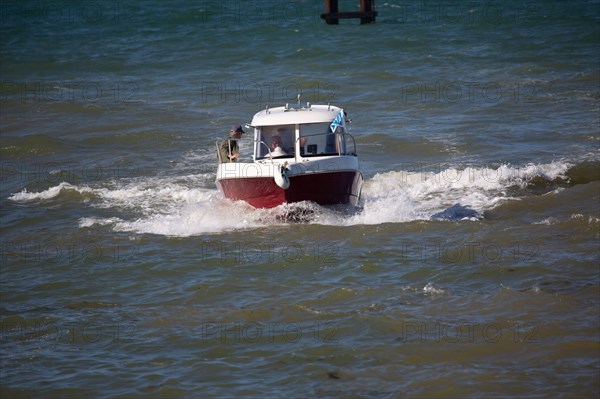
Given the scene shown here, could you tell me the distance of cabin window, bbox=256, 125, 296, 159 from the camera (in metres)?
18.1

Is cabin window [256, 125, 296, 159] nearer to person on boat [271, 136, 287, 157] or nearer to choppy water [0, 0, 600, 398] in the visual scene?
person on boat [271, 136, 287, 157]

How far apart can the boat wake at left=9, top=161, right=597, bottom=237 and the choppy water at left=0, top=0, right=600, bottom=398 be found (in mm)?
63

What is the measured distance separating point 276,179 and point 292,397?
6.88m

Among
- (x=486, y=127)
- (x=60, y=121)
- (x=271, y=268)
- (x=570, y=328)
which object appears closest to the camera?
→ (x=570, y=328)

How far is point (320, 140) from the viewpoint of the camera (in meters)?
18.2

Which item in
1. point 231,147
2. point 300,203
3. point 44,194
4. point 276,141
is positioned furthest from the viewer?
point 44,194

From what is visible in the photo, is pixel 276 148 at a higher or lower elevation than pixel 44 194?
higher

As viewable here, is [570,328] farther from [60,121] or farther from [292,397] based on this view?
[60,121]

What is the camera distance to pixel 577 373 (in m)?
11.0

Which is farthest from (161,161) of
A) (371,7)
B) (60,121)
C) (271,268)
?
(371,7)

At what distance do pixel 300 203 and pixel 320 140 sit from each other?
1366 mm

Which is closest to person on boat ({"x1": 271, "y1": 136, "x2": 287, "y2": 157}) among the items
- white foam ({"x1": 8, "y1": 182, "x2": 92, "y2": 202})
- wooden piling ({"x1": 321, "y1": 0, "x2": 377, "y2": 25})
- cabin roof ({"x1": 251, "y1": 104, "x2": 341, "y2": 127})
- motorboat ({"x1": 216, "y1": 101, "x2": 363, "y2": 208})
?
motorboat ({"x1": 216, "y1": 101, "x2": 363, "y2": 208})

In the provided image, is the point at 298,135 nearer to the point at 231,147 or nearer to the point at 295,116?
the point at 295,116

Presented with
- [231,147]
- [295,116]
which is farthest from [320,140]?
[231,147]
